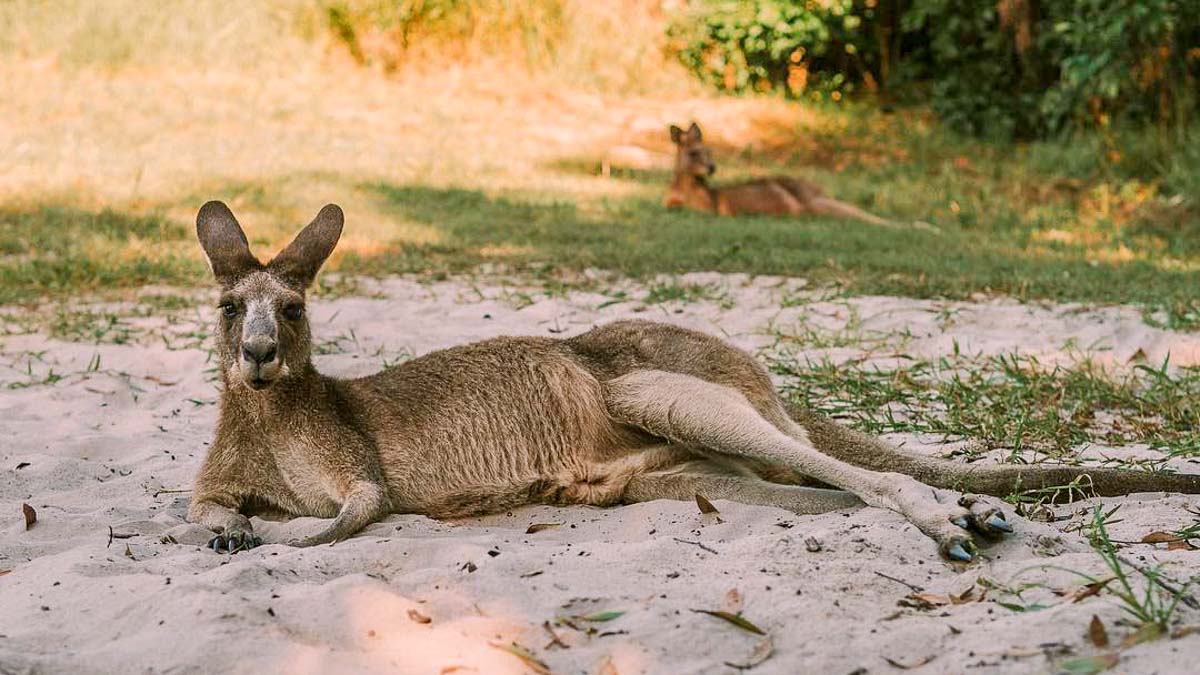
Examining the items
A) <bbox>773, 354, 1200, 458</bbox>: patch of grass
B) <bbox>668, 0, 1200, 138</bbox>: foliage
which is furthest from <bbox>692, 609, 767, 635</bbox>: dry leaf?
<bbox>668, 0, 1200, 138</bbox>: foliage

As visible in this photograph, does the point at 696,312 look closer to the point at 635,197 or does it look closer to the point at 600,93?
the point at 635,197

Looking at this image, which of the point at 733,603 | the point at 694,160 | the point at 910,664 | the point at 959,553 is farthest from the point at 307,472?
the point at 694,160

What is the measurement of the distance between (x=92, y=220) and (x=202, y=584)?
7.07 meters

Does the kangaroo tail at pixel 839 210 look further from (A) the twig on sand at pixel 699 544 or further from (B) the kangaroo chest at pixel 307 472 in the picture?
(A) the twig on sand at pixel 699 544

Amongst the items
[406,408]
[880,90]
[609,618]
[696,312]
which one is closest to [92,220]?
[696,312]

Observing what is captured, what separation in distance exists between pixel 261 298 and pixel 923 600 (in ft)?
7.06

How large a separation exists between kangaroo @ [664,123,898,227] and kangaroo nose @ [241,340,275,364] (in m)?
7.56

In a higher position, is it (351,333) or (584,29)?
(584,29)

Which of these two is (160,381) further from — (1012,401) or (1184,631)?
(1184,631)

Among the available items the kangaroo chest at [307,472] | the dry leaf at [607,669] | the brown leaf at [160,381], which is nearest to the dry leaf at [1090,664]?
the dry leaf at [607,669]

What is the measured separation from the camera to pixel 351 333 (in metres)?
6.16

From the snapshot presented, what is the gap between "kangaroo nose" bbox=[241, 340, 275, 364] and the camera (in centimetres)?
374

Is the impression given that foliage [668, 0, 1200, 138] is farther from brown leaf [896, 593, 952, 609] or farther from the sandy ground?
brown leaf [896, 593, 952, 609]

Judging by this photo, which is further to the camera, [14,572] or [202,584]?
[14,572]
